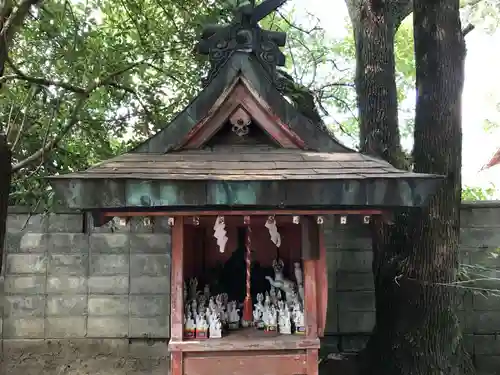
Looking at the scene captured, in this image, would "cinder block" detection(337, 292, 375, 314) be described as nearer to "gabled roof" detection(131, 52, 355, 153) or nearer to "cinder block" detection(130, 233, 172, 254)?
"cinder block" detection(130, 233, 172, 254)

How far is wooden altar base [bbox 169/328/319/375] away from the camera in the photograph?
3900 millimetres

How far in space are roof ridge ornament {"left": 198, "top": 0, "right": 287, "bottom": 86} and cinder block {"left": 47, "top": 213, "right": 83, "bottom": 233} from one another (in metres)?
3.09

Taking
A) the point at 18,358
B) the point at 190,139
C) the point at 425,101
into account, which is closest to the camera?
the point at 190,139

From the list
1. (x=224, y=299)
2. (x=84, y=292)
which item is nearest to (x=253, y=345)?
(x=224, y=299)

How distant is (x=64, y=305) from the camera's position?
6.34 metres

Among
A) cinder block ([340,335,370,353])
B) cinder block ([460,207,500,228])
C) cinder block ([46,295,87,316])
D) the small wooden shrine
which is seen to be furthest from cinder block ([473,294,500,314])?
cinder block ([46,295,87,316])

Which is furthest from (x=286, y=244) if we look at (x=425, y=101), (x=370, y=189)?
(x=425, y=101)

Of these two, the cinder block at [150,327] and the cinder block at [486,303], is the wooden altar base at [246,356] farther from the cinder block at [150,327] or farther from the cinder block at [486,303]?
the cinder block at [486,303]

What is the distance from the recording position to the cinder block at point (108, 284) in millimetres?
6379

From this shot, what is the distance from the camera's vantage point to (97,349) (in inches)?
251

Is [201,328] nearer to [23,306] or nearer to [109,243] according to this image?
[109,243]

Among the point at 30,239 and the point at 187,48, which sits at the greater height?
the point at 187,48

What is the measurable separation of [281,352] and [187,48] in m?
4.27

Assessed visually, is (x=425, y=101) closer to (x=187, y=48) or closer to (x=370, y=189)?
(x=370, y=189)
